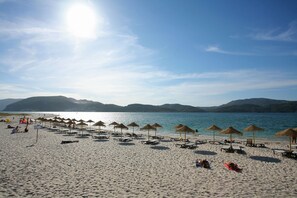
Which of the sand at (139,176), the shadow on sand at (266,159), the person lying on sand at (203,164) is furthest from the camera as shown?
the shadow on sand at (266,159)

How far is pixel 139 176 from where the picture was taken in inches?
405

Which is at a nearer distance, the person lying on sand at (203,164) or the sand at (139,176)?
the sand at (139,176)

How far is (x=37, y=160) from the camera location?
13.2 meters

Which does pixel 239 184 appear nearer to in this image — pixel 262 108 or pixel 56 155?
pixel 56 155

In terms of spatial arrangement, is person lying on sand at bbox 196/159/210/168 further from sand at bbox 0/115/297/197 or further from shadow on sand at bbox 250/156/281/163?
shadow on sand at bbox 250/156/281/163

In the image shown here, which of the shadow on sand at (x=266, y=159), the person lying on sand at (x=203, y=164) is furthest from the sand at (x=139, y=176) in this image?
the person lying on sand at (x=203, y=164)

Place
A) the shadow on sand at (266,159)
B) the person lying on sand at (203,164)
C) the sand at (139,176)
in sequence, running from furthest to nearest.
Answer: the shadow on sand at (266,159), the person lying on sand at (203,164), the sand at (139,176)

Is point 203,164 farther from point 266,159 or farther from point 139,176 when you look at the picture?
point 266,159

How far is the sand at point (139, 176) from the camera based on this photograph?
8.20m

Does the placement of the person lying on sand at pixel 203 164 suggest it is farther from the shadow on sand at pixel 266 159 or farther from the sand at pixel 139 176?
the shadow on sand at pixel 266 159

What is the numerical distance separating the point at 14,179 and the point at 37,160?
385cm

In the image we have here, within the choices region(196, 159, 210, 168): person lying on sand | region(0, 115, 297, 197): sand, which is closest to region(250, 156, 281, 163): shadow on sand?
region(0, 115, 297, 197): sand

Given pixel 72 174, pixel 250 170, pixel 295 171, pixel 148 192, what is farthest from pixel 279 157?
pixel 72 174

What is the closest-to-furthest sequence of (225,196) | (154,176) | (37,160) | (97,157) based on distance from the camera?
(225,196)
(154,176)
(37,160)
(97,157)
